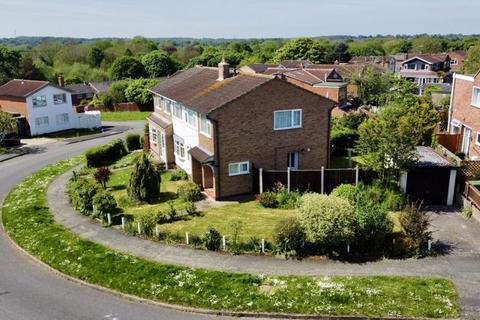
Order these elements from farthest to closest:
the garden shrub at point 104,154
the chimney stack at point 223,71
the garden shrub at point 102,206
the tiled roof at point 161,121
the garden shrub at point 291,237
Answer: the garden shrub at point 104,154 < the tiled roof at point 161,121 < the chimney stack at point 223,71 < the garden shrub at point 102,206 < the garden shrub at point 291,237

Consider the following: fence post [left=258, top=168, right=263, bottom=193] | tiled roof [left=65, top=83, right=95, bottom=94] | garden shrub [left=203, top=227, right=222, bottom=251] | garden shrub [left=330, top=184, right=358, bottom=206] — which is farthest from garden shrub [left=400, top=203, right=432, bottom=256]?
tiled roof [left=65, top=83, right=95, bottom=94]

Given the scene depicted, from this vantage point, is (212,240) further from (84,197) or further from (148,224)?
(84,197)

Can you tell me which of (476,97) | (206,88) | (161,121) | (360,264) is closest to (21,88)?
(161,121)

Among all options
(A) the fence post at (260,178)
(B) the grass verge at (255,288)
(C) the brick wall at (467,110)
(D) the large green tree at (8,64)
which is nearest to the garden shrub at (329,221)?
(B) the grass verge at (255,288)

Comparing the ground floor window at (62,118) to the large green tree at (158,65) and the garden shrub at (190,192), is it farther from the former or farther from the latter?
the large green tree at (158,65)

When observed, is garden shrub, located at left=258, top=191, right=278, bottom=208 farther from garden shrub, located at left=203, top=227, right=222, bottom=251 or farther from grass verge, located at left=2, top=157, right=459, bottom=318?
grass verge, located at left=2, top=157, right=459, bottom=318

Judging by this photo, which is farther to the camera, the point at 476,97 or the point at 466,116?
the point at 466,116
